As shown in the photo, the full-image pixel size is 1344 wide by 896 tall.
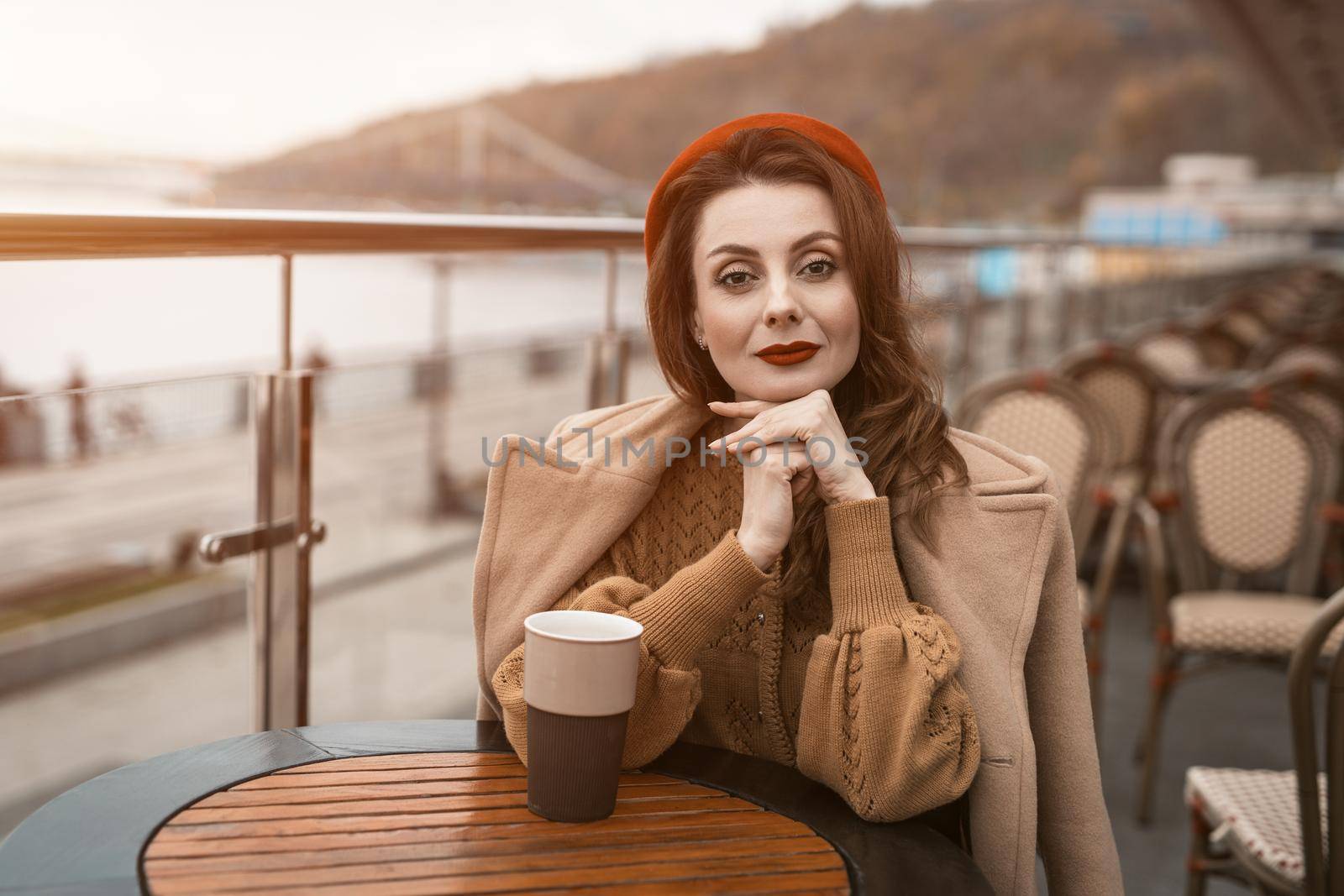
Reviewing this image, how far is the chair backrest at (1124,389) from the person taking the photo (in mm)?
3510

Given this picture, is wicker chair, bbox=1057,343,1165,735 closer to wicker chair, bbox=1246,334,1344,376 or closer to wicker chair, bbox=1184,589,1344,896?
wicker chair, bbox=1246,334,1344,376

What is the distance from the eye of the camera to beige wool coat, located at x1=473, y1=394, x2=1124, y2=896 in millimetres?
1067

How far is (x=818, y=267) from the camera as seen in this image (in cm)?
115

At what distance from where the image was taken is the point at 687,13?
7019cm

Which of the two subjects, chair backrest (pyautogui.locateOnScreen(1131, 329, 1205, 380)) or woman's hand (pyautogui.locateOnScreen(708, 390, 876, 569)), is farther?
chair backrest (pyautogui.locateOnScreen(1131, 329, 1205, 380))

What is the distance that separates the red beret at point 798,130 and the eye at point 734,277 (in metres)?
0.11

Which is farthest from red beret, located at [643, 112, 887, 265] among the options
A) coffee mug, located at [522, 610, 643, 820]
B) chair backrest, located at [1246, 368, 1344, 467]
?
chair backrest, located at [1246, 368, 1344, 467]

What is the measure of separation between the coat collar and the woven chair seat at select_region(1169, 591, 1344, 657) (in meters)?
1.58

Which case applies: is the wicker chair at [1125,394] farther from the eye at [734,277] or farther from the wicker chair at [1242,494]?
the eye at [734,277]

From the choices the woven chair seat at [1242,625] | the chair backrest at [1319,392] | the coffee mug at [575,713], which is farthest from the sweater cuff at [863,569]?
the chair backrest at [1319,392]

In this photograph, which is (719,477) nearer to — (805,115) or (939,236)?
(805,115)

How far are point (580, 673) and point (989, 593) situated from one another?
1.37 ft

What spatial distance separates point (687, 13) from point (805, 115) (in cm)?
7328

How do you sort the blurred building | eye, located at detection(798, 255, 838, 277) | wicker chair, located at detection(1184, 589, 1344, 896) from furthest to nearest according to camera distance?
the blurred building → wicker chair, located at detection(1184, 589, 1344, 896) → eye, located at detection(798, 255, 838, 277)
